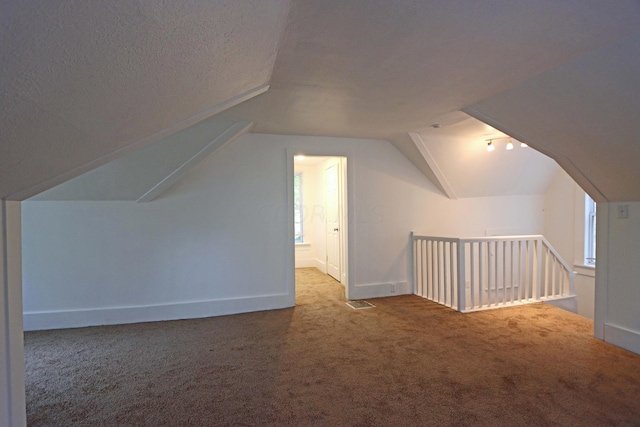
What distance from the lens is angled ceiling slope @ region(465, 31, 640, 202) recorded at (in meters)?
1.89

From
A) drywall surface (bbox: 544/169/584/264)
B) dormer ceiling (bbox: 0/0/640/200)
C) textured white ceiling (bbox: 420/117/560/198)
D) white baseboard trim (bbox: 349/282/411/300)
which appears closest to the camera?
dormer ceiling (bbox: 0/0/640/200)

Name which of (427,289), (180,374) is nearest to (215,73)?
(180,374)

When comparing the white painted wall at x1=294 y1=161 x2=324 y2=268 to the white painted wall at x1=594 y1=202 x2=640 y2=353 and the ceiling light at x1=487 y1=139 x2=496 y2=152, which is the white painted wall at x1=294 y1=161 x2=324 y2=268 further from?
the white painted wall at x1=594 y1=202 x2=640 y2=353

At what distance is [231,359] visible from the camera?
8.70ft

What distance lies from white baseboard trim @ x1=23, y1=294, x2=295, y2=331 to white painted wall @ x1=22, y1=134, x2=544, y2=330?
10mm

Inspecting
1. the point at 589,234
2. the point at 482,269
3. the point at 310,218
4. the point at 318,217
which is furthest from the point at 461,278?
the point at 310,218

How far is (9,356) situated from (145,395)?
0.88m

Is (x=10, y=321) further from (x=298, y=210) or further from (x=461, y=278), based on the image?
(x=298, y=210)

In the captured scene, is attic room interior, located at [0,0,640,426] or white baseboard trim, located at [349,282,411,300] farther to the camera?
white baseboard trim, located at [349,282,411,300]

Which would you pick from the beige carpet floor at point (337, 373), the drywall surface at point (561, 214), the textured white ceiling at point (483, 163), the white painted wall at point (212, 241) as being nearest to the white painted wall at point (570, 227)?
the drywall surface at point (561, 214)

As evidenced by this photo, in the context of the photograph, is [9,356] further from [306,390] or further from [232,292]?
[232,292]

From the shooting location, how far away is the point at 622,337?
274 cm

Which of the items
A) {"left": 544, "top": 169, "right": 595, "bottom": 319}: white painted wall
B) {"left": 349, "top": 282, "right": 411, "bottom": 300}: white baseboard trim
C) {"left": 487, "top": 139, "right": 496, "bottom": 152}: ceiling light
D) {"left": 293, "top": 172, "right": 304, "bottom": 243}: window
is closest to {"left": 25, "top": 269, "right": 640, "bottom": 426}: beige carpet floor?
{"left": 349, "top": 282, "right": 411, "bottom": 300}: white baseboard trim

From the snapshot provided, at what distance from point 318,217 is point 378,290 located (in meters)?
2.46
